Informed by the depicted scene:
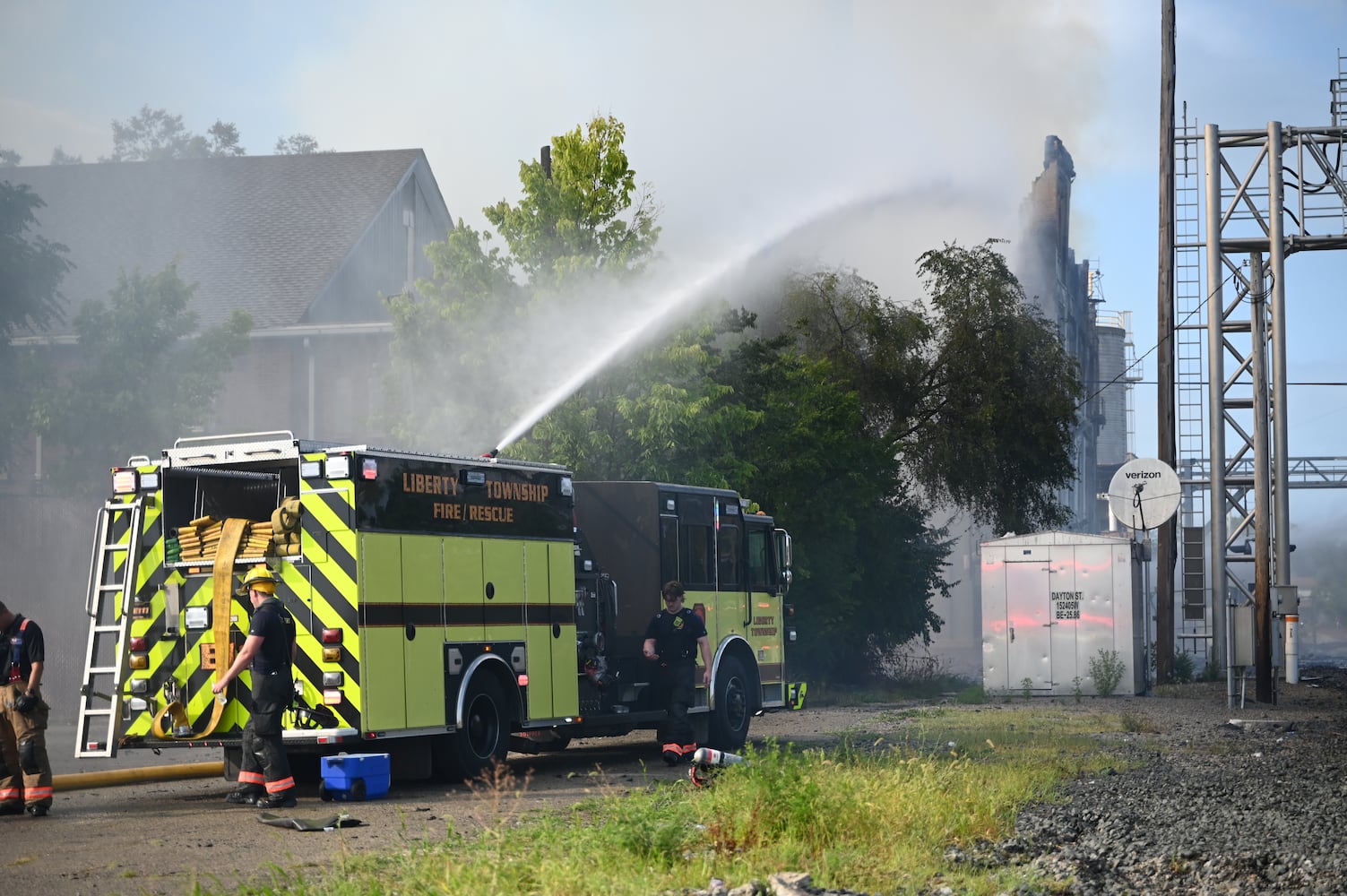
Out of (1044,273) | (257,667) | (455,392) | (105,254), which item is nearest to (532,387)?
(455,392)

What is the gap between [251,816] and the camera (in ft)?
36.9

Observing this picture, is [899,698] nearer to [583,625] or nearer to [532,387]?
[532,387]

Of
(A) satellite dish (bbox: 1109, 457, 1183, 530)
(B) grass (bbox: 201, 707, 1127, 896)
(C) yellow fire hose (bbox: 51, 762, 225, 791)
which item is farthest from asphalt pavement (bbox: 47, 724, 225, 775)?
(A) satellite dish (bbox: 1109, 457, 1183, 530)

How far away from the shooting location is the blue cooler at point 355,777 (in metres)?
12.1

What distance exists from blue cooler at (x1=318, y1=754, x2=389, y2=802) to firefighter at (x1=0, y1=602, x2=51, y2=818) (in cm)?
203

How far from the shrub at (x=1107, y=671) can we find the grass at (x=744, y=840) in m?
14.5

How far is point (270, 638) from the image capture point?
11.6 metres

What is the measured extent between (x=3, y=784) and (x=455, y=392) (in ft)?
38.7

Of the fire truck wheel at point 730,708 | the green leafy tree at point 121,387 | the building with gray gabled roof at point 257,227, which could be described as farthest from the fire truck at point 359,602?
the building with gray gabled roof at point 257,227

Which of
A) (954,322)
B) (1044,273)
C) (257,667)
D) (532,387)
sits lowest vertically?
(257,667)

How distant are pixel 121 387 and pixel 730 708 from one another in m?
12.3

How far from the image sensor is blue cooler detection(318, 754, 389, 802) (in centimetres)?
1209

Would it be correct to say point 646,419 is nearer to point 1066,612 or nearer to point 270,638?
point 1066,612

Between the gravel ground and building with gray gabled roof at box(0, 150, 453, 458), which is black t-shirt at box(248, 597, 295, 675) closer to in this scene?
the gravel ground
